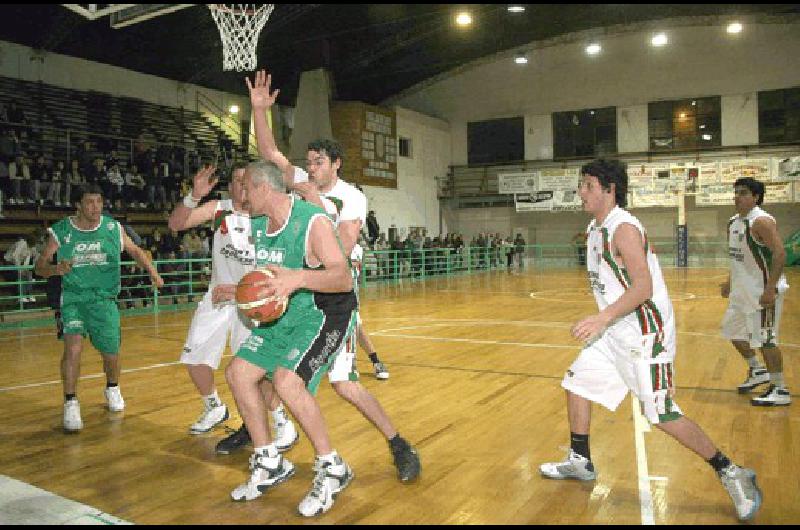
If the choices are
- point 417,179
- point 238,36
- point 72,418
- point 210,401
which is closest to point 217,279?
point 210,401

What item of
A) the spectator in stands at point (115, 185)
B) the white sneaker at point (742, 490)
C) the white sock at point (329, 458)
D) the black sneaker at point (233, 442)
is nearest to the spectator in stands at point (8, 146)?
the spectator in stands at point (115, 185)

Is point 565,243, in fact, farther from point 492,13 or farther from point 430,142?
point 492,13

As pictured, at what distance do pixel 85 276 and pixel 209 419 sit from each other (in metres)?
1.51

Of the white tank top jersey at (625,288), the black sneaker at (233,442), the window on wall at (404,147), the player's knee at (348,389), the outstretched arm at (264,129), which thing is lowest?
the black sneaker at (233,442)

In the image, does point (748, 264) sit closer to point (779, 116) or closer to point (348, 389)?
point (348, 389)

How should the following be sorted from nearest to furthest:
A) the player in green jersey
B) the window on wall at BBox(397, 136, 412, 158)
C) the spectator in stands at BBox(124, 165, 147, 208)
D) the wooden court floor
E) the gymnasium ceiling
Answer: the wooden court floor → the player in green jersey → the spectator in stands at BBox(124, 165, 147, 208) → the gymnasium ceiling → the window on wall at BBox(397, 136, 412, 158)

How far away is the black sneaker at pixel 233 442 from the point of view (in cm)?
426

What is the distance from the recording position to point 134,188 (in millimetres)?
16531

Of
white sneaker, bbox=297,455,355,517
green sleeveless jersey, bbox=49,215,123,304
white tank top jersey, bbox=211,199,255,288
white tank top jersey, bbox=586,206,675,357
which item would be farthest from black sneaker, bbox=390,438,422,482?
green sleeveless jersey, bbox=49,215,123,304

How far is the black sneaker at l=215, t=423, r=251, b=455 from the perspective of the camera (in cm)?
426

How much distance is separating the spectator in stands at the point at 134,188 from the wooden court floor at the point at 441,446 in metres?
8.60

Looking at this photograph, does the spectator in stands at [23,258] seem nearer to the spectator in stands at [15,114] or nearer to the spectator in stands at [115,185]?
the spectator in stands at [115,185]

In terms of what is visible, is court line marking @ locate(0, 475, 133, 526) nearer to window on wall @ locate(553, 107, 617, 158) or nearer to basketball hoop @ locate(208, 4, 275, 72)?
basketball hoop @ locate(208, 4, 275, 72)

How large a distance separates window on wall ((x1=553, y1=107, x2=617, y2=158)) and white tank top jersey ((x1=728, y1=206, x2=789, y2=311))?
25.2m
